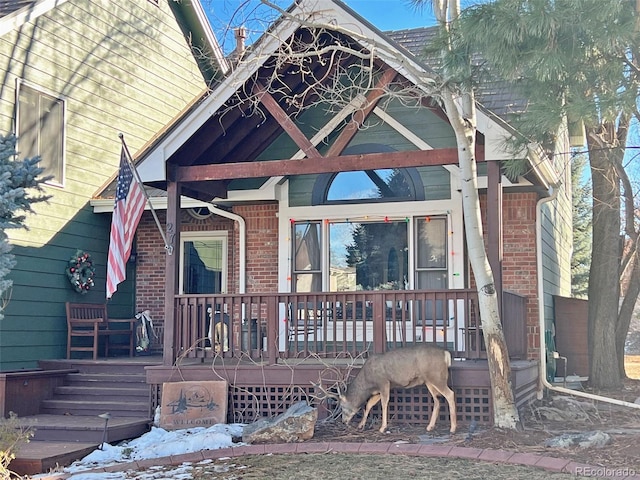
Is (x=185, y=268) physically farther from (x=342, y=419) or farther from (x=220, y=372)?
(x=342, y=419)

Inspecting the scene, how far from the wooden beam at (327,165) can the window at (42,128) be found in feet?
9.11

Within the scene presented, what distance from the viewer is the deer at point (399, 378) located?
24.6 feet

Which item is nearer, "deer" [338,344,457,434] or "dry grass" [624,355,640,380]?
"deer" [338,344,457,434]

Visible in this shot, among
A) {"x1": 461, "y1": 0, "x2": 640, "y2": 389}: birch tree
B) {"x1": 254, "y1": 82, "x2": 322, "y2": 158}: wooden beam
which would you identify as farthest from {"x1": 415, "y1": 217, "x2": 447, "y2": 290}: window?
{"x1": 461, "y1": 0, "x2": 640, "y2": 389}: birch tree

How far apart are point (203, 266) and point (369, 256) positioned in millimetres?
3388

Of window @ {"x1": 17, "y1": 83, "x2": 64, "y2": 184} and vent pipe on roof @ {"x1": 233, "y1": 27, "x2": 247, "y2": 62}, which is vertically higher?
vent pipe on roof @ {"x1": 233, "y1": 27, "x2": 247, "y2": 62}

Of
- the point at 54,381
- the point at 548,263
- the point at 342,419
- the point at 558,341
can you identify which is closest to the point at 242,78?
the point at 342,419

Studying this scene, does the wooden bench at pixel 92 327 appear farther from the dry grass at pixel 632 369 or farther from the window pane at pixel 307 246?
the dry grass at pixel 632 369

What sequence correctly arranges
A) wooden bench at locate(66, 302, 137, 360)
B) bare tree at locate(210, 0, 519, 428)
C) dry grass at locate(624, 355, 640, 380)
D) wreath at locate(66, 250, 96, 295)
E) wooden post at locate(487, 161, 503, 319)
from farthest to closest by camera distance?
dry grass at locate(624, 355, 640, 380) → wreath at locate(66, 250, 96, 295) → wooden bench at locate(66, 302, 137, 360) → wooden post at locate(487, 161, 503, 319) → bare tree at locate(210, 0, 519, 428)

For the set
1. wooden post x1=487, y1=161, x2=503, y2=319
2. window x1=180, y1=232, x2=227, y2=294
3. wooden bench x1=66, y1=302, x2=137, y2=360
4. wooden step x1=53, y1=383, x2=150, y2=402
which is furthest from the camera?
window x1=180, y1=232, x2=227, y2=294

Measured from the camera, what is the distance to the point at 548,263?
12.3 meters

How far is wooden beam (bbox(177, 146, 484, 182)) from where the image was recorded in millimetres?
8188

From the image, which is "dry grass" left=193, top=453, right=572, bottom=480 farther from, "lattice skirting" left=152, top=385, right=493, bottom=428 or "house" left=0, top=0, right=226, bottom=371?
"house" left=0, top=0, right=226, bottom=371

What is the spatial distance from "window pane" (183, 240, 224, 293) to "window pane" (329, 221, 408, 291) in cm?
255
